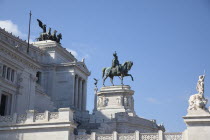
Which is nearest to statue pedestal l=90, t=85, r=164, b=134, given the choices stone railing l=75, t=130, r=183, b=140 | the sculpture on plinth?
stone railing l=75, t=130, r=183, b=140

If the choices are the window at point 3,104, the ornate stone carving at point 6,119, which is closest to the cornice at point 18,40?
the window at point 3,104

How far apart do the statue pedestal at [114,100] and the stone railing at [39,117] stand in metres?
28.8

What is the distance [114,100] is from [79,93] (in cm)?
1354

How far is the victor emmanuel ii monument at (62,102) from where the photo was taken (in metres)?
31.1

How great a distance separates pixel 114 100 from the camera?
2504 inches

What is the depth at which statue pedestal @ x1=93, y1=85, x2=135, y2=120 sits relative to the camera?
205 feet

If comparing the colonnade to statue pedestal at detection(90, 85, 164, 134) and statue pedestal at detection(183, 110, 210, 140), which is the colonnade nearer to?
statue pedestal at detection(90, 85, 164, 134)

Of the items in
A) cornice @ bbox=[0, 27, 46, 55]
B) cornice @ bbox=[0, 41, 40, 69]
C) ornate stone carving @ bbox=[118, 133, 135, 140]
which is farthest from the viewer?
cornice @ bbox=[0, 27, 46, 55]

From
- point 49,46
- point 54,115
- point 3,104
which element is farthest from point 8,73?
point 49,46

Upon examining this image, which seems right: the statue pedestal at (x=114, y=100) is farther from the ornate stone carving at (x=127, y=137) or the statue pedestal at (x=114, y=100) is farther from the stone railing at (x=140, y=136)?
the ornate stone carving at (x=127, y=137)

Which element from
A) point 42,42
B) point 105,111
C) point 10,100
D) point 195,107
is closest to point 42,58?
point 42,42

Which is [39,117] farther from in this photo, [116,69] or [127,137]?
[116,69]

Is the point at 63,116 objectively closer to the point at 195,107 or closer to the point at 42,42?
the point at 195,107

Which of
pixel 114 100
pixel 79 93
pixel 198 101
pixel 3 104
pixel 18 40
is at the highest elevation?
pixel 18 40
